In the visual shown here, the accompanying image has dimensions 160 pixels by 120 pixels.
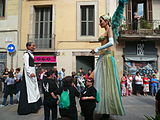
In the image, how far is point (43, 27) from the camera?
14242 mm

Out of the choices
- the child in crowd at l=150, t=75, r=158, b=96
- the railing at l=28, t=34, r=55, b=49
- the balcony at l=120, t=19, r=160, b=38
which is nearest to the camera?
the child in crowd at l=150, t=75, r=158, b=96

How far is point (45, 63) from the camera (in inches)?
530

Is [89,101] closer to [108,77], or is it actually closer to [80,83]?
[108,77]

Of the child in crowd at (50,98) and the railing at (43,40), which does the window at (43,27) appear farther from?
the child in crowd at (50,98)

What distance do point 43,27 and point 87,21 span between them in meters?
3.87

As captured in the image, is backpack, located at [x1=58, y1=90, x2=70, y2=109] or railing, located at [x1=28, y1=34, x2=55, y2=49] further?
railing, located at [x1=28, y1=34, x2=55, y2=49]

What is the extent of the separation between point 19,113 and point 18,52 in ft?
30.7

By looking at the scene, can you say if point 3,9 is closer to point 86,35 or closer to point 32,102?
point 86,35

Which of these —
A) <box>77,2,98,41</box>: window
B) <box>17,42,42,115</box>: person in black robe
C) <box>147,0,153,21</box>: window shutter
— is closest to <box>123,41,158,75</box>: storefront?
<box>147,0,153,21</box>: window shutter

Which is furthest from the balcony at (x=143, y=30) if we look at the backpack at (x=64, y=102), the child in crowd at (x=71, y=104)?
the backpack at (x=64, y=102)

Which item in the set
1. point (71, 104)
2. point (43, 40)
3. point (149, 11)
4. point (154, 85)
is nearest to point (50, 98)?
point (71, 104)

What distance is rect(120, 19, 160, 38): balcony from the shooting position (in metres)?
12.3

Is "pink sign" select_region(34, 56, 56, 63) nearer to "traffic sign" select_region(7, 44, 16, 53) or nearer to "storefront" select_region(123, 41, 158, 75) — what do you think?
"traffic sign" select_region(7, 44, 16, 53)

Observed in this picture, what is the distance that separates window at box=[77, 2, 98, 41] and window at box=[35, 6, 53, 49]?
8.52 feet
